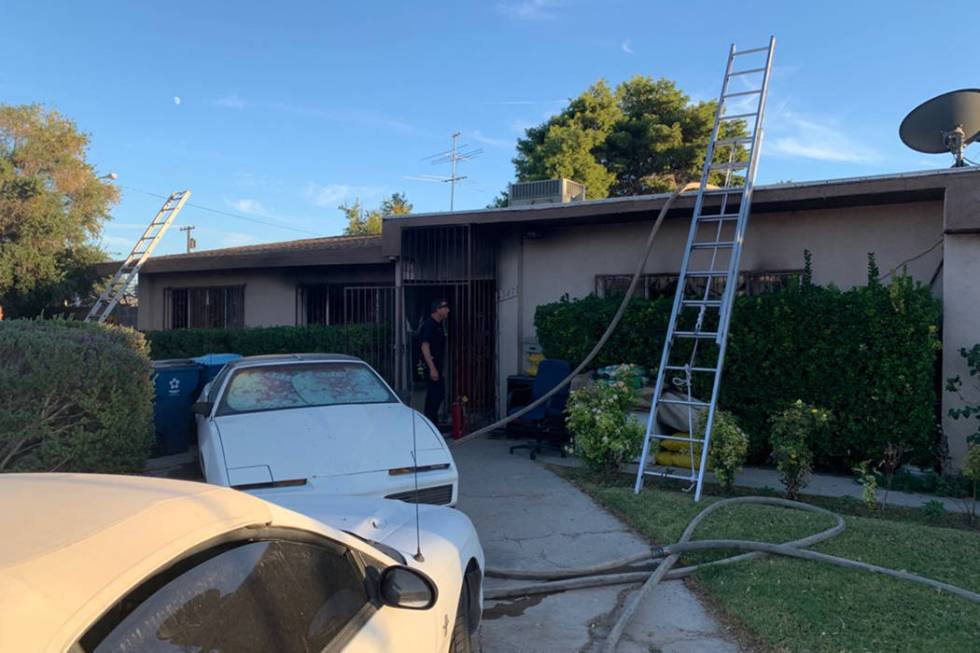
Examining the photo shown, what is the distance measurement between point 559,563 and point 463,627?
7.08 feet

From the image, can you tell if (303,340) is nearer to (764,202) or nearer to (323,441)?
(323,441)

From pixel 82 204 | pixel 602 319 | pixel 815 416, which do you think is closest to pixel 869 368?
pixel 815 416

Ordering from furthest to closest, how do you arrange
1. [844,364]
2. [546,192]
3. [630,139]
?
1. [630,139]
2. [546,192]
3. [844,364]

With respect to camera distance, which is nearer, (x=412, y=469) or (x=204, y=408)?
(x=412, y=469)

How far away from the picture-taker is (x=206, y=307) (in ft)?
50.8

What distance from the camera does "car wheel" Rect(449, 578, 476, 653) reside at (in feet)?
9.27

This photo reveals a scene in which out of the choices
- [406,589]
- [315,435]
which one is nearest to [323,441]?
[315,435]

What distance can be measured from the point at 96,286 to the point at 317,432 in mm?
16858

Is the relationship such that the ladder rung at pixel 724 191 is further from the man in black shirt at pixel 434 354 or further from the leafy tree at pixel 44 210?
the leafy tree at pixel 44 210

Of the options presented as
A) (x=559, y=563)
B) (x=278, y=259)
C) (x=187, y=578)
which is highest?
(x=278, y=259)

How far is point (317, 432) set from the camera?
5.53 m

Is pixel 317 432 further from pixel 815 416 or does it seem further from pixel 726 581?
pixel 815 416

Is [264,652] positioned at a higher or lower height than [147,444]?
higher

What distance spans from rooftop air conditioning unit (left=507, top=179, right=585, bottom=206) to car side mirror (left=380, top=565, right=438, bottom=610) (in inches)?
→ 346
